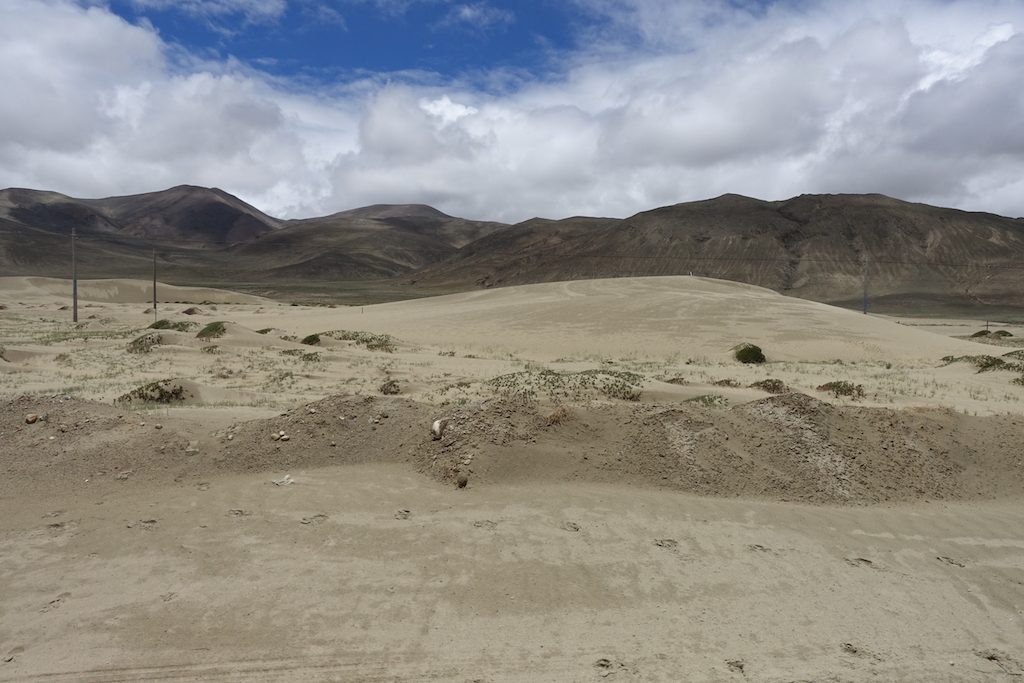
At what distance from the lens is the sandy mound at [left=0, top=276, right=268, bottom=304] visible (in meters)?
68.5

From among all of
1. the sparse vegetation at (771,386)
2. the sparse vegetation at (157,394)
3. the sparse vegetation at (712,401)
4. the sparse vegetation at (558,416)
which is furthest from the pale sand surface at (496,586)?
the sparse vegetation at (771,386)

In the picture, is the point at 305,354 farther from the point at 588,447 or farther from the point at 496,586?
the point at 496,586

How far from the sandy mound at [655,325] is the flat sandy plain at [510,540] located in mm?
15465

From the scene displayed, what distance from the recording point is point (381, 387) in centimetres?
1382

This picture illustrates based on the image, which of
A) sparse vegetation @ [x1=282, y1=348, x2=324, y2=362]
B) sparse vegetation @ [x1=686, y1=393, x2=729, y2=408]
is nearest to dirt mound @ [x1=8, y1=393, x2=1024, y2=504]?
sparse vegetation @ [x1=686, y1=393, x2=729, y2=408]

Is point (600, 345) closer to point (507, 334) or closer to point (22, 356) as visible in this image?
point (507, 334)

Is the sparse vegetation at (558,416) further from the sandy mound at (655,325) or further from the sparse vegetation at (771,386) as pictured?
the sandy mound at (655,325)

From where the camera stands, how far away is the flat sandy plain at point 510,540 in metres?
4.67

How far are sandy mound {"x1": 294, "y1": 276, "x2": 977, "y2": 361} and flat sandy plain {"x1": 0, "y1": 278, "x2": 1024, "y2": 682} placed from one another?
15.5 m

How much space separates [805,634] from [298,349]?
766 inches

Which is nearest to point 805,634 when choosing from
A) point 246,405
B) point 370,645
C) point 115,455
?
point 370,645

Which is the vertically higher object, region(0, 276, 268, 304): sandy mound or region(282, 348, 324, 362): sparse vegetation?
region(0, 276, 268, 304): sandy mound

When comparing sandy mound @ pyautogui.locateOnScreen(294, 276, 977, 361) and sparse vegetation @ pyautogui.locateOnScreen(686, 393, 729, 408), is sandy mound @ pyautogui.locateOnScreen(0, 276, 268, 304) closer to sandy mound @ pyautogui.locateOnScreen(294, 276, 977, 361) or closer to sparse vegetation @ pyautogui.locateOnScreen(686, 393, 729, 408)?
sandy mound @ pyautogui.locateOnScreen(294, 276, 977, 361)

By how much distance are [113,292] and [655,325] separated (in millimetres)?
64331
